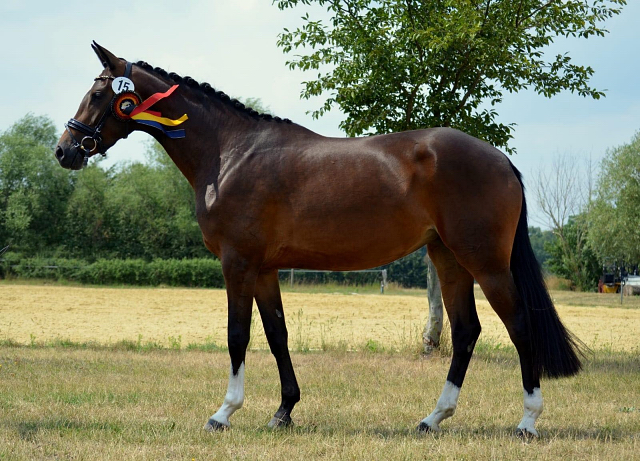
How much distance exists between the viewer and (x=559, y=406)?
573cm

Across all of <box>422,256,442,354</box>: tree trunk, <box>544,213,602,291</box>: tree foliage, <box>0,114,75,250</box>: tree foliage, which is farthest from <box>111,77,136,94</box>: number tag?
<box>544,213,602,291</box>: tree foliage

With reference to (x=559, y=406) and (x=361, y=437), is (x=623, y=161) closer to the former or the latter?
(x=559, y=406)

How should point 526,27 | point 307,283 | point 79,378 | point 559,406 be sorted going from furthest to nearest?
point 307,283 < point 526,27 < point 79,378 < point 559,406

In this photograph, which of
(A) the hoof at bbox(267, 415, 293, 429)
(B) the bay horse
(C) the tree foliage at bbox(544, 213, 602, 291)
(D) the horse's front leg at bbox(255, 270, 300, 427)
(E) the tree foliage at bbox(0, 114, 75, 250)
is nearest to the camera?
(B) the bay horse

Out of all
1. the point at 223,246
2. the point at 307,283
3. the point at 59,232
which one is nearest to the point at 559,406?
the point at 223,246

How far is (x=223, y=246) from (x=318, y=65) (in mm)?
5288

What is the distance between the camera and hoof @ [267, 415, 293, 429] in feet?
15.6

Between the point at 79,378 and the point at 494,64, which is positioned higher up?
the point at 494,64

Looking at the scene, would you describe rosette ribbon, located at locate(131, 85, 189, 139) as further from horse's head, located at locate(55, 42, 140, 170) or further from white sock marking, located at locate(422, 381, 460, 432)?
white sock marking, located at locate(422, 381, 460, 432)

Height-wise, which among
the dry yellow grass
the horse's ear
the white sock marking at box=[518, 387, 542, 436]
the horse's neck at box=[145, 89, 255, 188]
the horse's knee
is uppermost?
the horse's ear

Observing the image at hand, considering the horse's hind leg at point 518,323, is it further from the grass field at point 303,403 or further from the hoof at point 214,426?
the hoof at point 214,426

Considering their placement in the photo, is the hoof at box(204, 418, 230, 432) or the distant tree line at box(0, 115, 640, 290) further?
the distant tree line at box(0, 115, 640, 290)

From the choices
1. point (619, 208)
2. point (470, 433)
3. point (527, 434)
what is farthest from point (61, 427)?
point (619, 208)

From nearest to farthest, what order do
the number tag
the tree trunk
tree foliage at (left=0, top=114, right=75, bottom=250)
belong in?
the number tag < the tree trunk < tree foliage at (left=0, top=114, right=75, bottom=250)
